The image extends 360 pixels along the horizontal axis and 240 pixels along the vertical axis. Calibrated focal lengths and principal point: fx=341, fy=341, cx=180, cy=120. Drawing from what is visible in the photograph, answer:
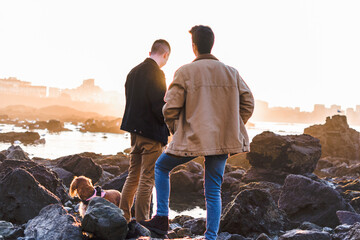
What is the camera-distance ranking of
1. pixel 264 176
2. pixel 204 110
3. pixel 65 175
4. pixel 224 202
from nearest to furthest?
1. pixel 204 110
2. pixel 224 202
3. pixel 65 175
4. pixel 264 176

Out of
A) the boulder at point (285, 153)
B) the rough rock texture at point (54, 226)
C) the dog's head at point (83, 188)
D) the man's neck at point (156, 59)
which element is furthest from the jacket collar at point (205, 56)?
the boulder at point (285, 153)

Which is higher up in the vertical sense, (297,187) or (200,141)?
(200,141)

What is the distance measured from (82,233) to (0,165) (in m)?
5.78

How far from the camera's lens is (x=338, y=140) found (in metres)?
30.9

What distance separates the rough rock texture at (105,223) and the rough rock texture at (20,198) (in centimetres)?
221

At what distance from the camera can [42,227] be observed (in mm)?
4070

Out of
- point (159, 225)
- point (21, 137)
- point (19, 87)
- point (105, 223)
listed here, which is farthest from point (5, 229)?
point (19, 87)

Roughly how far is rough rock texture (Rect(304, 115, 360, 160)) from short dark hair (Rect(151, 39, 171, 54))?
29243 mm

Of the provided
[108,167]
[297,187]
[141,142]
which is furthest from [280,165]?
[141,142]

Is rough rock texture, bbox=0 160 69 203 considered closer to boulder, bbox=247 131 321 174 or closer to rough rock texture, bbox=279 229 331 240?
rough rock texture, bbox=279 229 331 240

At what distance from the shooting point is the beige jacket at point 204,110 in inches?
138

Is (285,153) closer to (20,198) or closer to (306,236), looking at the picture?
(306,236)

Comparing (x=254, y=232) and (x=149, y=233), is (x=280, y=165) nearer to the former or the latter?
(x=254, y=232)

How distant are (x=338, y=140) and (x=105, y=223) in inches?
1228
